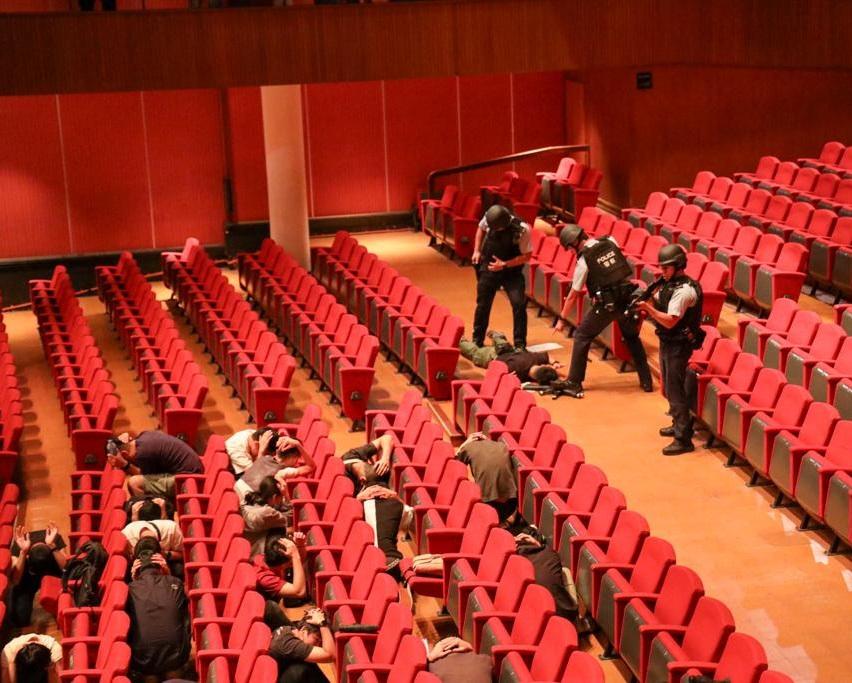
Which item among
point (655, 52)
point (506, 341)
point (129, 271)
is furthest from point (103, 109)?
point (506, 341)

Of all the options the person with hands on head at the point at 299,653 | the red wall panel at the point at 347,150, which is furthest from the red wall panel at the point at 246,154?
the person with hands on head at the point at 299,653

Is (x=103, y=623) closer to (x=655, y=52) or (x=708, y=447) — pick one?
(x=708, y=447)

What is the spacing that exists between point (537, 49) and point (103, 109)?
449 cm

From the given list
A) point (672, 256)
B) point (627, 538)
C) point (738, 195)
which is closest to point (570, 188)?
point (738, 195)

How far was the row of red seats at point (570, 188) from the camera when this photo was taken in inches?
467

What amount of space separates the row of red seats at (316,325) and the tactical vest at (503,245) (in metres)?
0.98

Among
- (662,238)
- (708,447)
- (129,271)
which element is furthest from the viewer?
(129,271)

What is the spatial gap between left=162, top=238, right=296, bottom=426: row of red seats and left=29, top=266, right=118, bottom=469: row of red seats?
80 cm

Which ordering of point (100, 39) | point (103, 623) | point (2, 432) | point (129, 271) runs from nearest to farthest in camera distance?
point (103, 623), point (2, 432), point (100, 39), point (129, 271)

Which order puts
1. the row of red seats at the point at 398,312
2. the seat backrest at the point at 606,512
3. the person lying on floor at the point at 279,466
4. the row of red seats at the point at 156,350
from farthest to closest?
the row of red seats at the point at 398,312 → the row of red seats at the point at 156,350 → the person lying on floor at the point at 279,466 → the seat backrest at the point at 606,512

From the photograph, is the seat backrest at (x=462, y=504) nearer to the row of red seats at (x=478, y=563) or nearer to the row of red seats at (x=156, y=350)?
the row of red seats at (x=478, y=563)

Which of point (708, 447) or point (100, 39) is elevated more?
point (100, 39)

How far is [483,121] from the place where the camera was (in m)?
13.8

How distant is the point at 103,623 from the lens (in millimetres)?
5246
